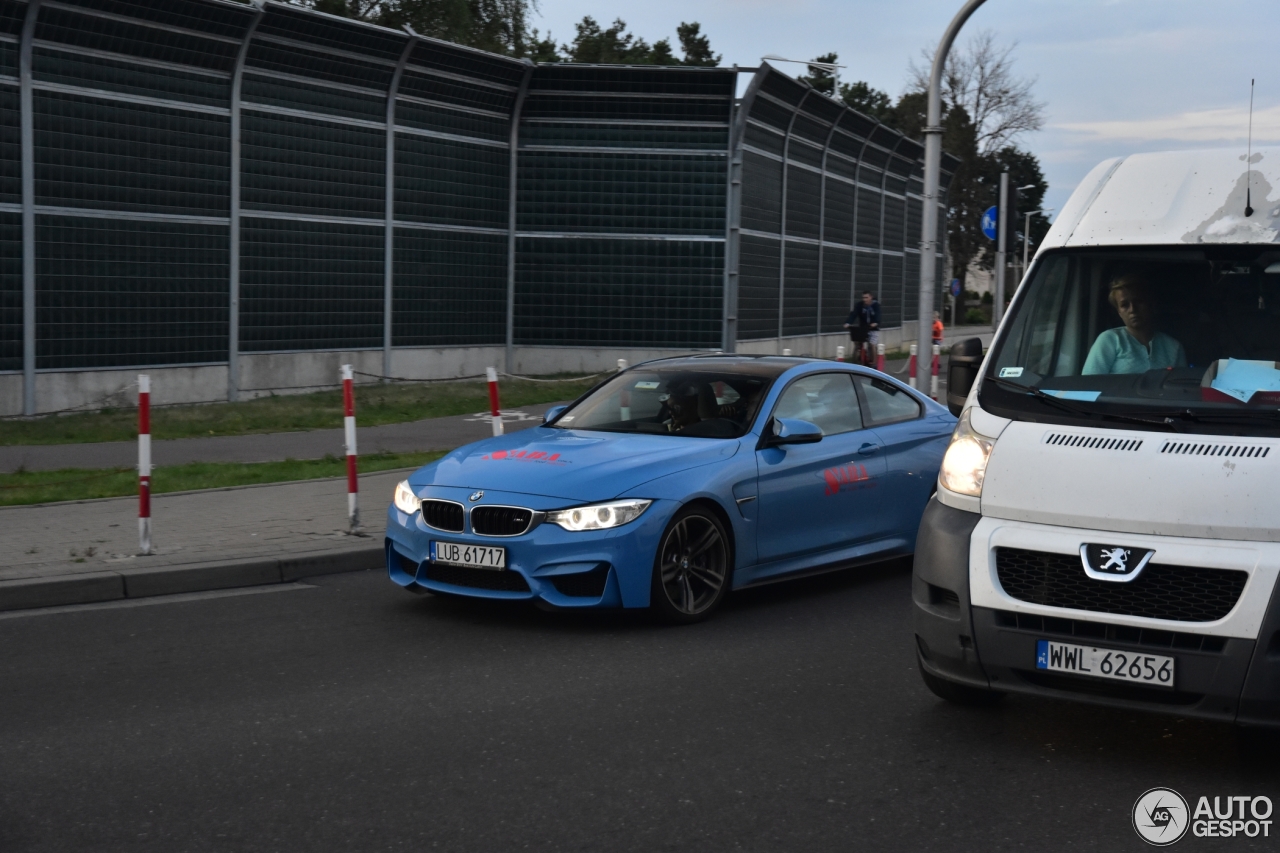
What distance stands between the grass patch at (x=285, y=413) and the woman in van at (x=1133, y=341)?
41.9 feet

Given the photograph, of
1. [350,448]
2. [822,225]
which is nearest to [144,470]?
[350,448]

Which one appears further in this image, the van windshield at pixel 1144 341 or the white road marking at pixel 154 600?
the white road marking at pixel 154 600

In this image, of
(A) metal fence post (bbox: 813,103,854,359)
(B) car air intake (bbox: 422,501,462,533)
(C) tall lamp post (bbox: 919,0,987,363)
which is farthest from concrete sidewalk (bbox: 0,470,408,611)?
(A) metal fence post (bbox: 813,103,854,359)

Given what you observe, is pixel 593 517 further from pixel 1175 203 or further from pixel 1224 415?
pixel 1224 415

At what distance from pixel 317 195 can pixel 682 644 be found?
58.5ft

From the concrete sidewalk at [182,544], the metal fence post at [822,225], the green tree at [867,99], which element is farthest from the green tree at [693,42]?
the concrete sidewalk at [182,544]

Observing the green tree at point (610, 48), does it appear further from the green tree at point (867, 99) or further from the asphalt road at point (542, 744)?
the asphalt road at point (542, 744)

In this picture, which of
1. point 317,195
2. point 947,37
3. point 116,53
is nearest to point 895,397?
point 947,37

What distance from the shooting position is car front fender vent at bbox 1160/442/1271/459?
5.03m

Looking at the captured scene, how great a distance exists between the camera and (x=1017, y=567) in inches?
207

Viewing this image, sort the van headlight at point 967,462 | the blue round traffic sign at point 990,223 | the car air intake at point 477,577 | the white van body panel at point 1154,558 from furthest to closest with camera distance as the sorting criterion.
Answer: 1. the blue round traffic sign at point 990,223
2. the car air intake at point 477,577
3. the van headlight at point 967,462
4. the white van body panel at point 1154,558

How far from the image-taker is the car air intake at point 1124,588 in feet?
16.0

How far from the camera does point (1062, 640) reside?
5.14 meters

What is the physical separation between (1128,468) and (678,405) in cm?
397
